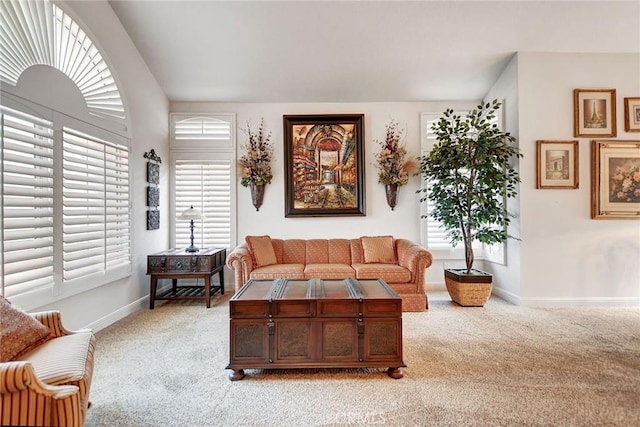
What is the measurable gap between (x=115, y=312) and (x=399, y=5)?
5.01 meters

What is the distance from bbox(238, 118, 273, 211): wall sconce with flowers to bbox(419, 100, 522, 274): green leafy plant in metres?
2.55

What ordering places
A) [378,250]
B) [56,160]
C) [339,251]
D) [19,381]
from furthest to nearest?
[339,251] → [378,250] → [56,160] → [19,381]

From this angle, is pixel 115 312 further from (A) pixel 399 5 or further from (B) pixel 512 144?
(B) pixel 512 144

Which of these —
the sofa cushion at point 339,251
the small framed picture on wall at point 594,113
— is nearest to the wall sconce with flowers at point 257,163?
the sofa cushion at point 339,251

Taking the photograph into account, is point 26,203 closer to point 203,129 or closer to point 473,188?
point 203,129

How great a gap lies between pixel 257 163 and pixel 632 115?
5423 mm

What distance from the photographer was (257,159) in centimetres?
497

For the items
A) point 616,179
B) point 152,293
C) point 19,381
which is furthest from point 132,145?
point 616,179

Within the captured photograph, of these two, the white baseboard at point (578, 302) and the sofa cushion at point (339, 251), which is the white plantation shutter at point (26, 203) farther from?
the white baseboard at point (578, 302)

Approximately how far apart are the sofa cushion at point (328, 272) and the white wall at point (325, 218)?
3.43ft

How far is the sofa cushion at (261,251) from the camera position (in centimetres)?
429

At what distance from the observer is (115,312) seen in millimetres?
3635

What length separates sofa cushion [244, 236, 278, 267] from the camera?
429 cm

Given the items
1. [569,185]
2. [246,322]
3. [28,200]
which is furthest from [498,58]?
[28,200]
